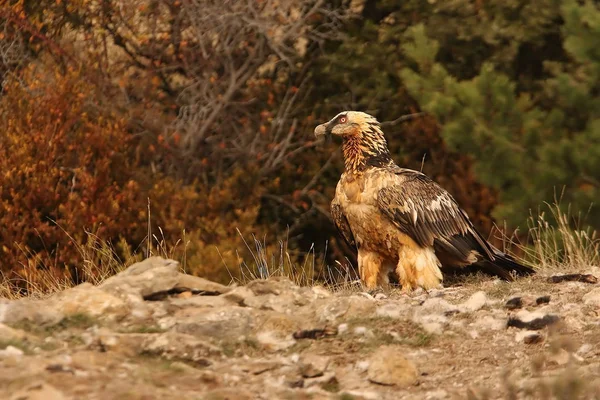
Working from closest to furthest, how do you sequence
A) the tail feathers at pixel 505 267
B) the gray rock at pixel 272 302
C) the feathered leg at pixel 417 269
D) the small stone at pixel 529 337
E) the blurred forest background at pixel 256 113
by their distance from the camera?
the small stone at pixel 529 337
the gray rock at pixel 272 302
the feathered leg at pixel 417 269
the tail feathers at pixel 505 267
the blurred forest background at pixel 256 113

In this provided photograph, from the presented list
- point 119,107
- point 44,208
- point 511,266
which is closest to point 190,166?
point 119,107

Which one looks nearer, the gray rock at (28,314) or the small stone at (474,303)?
the gray rock at (28,314)

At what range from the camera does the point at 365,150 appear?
837 cm

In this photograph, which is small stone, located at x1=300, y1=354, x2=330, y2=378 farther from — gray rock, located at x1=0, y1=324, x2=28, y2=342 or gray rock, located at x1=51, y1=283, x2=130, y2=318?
gray rock, located at x1=0, y1=324, x2=28, y2=342

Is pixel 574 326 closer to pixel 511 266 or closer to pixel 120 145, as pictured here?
pixel 511 266

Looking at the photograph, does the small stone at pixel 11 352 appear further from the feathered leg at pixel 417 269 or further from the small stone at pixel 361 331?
the feathered leg at pixel 417 269

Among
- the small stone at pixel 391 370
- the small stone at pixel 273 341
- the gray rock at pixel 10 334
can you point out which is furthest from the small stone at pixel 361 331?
the gray rock at pixel 10 334

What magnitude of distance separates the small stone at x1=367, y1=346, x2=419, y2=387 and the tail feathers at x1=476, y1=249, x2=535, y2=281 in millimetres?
2910

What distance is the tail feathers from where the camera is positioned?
8.10m

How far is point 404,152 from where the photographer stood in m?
15.6

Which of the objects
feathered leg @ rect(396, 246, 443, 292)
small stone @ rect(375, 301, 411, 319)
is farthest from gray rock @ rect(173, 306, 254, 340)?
feathered leg @ rect(396, 246, 443, 292)

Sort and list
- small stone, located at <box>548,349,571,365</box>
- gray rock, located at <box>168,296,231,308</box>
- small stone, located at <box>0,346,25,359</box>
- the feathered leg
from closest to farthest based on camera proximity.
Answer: small stone, located at <box>0,346,25,359</box>, small stone, located at <box>548,349,571,365</box>, gray rock, located at <box>168,296,231,308</box>, the feathered leg

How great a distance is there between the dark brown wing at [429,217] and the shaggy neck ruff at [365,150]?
15 centimetres

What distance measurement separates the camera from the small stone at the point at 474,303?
6378 mm
